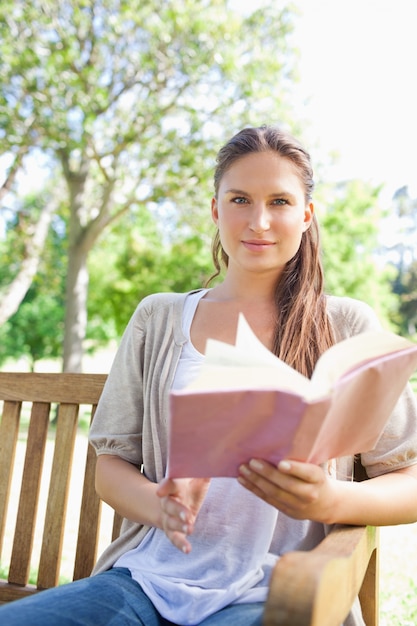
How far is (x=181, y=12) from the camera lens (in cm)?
940

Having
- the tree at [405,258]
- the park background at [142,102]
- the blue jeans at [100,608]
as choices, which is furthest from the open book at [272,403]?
the tree at [405,258]

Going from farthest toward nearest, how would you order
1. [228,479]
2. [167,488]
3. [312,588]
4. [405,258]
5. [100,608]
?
[405,258] → [228,479] → [100,608] → [167,488] → [312,588]

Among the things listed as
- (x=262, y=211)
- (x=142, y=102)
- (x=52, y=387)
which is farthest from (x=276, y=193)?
(x=142, y=102)

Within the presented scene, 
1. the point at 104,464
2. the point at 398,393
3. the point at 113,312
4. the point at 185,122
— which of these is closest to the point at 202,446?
the point at 398,393

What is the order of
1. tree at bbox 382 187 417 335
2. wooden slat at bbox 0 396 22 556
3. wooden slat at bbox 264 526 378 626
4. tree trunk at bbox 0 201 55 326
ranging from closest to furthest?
wooden slat at bbox 264 526 378 626 < wooden slat at bbox 0 396 22 556 < tree trunk at bbox 0 201 55 326 < tree at bbox 382 187 417 335

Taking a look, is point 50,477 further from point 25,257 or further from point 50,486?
point 25,257

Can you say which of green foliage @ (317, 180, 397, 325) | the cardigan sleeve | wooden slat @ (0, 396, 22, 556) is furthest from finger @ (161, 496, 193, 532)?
green foliage @ (317, 180, 397, 325)

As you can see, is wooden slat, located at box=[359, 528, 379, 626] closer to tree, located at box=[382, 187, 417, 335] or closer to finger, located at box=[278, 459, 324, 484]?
finger, located at box=[278, 459, 324, 484]

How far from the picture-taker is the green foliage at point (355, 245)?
23.8 meters

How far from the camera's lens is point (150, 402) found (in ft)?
6.50

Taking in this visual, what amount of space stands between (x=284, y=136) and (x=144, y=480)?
110cm

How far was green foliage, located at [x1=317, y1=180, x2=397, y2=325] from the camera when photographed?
2378 centimetres

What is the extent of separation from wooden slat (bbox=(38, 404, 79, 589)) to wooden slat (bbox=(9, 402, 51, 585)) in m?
0.06

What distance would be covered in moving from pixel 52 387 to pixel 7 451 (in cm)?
32
